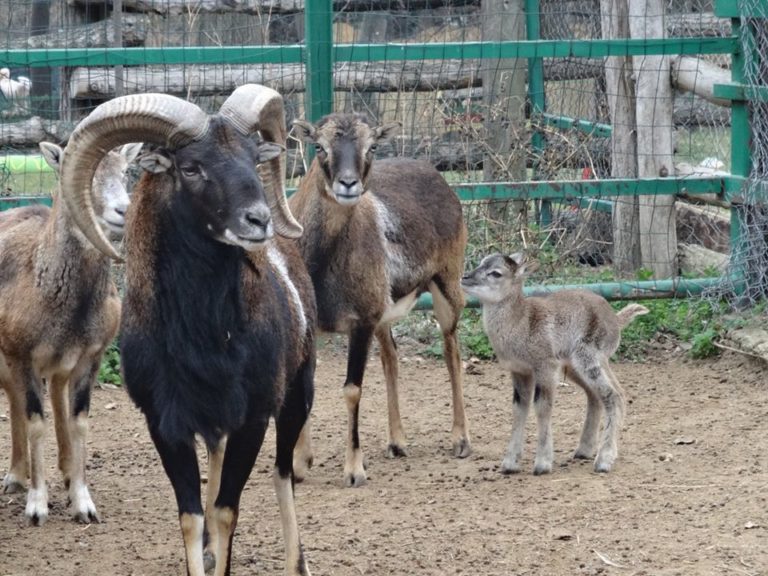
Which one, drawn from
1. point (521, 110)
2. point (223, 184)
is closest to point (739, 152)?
point (521, 110)

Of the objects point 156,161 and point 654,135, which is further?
point 654,135

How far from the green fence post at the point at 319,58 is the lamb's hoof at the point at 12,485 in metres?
3.76

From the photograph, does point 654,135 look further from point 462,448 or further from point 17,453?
point 17,453

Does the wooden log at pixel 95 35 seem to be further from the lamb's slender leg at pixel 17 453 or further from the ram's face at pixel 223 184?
the ram's face at pixel 223 184

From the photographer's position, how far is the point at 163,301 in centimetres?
587

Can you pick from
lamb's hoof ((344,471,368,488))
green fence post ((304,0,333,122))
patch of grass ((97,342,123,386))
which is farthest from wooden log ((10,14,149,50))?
lamb's hoof ((344,471,368,488))

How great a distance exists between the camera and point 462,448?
8828 millimetres

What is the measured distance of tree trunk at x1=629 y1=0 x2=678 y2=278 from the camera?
11375mm

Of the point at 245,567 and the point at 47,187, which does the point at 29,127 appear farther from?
the point at 245,567

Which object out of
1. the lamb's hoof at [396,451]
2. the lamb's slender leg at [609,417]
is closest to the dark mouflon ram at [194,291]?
the lamb's slender leg at [609,417]

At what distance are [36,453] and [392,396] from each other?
2.52 meters

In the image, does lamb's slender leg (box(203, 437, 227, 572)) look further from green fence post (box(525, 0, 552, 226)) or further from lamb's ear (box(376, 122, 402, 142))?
green fence post (box(525, 0, 552, 226))

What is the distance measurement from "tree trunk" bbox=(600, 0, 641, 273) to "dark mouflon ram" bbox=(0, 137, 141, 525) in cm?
560

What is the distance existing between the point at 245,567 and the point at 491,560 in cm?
124
